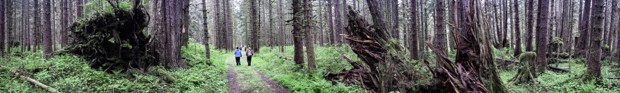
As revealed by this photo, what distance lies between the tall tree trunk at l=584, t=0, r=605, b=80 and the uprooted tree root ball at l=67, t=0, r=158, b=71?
1135cm

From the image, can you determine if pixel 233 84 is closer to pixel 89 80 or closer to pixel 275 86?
pixel 275 86

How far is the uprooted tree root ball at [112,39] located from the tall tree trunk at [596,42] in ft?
37.2

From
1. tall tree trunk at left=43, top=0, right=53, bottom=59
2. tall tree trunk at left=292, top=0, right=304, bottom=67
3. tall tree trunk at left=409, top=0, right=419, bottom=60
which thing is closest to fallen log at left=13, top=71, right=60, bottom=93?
tall tree trunk at left=43, top=0, right=53, bottom=59

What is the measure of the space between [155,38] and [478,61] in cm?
914

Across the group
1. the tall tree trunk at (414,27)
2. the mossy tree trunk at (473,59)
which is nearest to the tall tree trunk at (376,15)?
the mossy tree trunk at (473,59)

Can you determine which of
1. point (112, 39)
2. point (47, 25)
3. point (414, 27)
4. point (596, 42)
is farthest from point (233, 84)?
Answer: point (596, 42)

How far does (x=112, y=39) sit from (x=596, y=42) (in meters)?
11.8

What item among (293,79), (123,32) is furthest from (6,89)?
(293,79)

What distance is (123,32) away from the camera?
30.3 feet

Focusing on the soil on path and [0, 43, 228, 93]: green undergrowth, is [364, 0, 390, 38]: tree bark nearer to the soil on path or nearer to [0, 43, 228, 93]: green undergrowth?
the soil on path

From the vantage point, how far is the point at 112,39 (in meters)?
8.88

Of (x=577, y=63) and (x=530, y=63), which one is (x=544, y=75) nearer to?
(x=530, y=63)

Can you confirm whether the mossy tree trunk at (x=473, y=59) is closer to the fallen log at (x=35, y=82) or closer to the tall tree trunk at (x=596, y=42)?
the tall tree trunk at (x=596, y=42)

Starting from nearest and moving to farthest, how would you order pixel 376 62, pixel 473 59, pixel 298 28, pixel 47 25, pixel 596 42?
1. pixel 473 59
2. pixel 376 62
3. pixel 596 42
4. pixel 47 25
5. pixel 298 28
